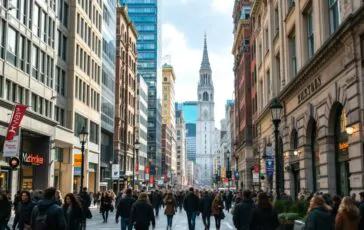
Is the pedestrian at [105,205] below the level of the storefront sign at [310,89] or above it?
below

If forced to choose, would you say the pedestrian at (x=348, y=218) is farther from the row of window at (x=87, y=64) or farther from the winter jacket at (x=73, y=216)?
the row of window at (x=87, y=64)

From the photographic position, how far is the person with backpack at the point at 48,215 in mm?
9391

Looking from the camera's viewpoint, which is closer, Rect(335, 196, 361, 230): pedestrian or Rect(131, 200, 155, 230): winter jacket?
Rect(335, 196, 361, 230): pedestrian

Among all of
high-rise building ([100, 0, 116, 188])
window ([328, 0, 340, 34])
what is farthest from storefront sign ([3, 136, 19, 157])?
high-rise building ([100, 0, 116, 188])

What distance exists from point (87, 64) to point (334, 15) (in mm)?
38248

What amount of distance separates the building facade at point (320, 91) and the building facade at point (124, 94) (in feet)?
141

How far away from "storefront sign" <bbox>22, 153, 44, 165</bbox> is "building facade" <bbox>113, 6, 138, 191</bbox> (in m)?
34.1

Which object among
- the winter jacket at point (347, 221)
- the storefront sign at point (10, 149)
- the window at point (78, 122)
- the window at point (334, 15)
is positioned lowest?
the winter jacket at point (347, 221)

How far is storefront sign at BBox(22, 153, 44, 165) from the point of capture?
4075 cm

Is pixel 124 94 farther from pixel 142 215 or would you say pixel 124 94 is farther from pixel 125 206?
pixel 142 215

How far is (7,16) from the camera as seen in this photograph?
3622 cm

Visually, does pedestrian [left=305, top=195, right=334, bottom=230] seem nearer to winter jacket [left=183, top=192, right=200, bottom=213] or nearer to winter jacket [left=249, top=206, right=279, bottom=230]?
winter jacket [left=249, top=206, right=279, bottom=230]

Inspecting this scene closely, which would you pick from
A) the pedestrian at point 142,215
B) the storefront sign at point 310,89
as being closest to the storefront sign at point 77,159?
the storefront sign at point 310,89

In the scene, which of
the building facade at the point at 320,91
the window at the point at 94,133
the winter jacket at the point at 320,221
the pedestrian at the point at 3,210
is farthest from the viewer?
the window at the point at 94,133
